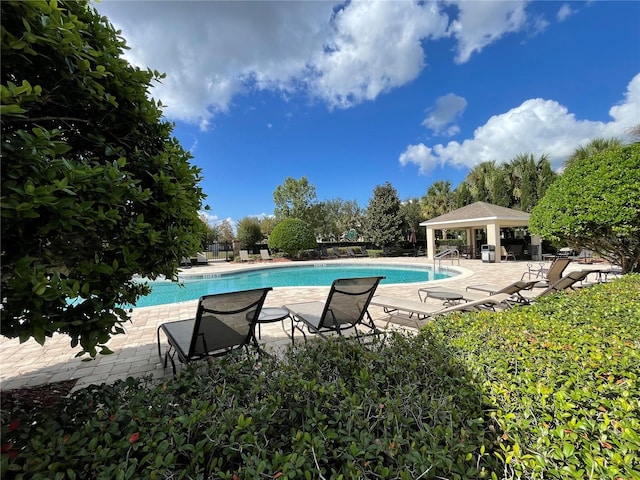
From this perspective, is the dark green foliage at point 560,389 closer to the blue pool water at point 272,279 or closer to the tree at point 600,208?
the tree at point 600,208

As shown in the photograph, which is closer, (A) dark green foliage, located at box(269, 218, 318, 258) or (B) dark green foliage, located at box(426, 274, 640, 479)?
(B) dark green foliage, located at box(426, 274, 640, 479)

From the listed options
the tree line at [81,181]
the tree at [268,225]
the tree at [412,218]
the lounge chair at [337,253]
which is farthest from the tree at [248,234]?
the tree line at [81,181]

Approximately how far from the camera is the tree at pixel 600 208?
22.1 feet

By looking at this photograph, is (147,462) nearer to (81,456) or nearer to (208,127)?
(81,456)

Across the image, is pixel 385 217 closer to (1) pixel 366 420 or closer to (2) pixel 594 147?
(2) pixel 594 147

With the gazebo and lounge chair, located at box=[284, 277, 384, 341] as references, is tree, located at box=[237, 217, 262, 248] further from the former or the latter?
lounge chair, located at box=[284, 277, 384, 341]

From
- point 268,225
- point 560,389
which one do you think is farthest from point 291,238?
point 560,389

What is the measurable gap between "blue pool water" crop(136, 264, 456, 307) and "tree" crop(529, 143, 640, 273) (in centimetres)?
699

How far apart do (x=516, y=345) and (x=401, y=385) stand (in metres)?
1.05

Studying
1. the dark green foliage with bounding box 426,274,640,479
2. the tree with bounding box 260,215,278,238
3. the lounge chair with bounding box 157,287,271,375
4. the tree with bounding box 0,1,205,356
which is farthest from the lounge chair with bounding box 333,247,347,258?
the tree with bounding box 0,1,205,356

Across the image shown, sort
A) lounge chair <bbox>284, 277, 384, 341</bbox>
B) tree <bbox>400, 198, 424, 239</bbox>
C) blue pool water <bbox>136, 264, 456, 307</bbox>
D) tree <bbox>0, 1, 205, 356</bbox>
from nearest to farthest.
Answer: tree <bbox>0, 1, 205, 356</bbox>
lounge chair <bbox>284, 277, 384, 341</bbox>
blue pool water <bbox>136, 264, 456, 307</bbox>
tree <bbox>400, 198, 424, 239</bbox>

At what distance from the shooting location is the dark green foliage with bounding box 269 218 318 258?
2425 centimetres

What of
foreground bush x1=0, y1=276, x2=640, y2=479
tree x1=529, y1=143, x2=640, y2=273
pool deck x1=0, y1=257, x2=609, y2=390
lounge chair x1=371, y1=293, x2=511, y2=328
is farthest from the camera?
tree x1=529, y1=143, x2=640, y2=273

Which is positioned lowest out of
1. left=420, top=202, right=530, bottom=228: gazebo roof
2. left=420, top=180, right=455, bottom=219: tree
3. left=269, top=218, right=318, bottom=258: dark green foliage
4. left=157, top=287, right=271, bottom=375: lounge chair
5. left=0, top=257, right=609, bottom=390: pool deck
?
left=0, top=257, right=609, bottom=390: pool deck
